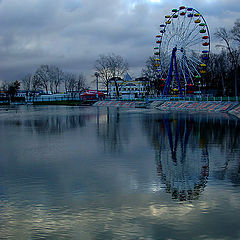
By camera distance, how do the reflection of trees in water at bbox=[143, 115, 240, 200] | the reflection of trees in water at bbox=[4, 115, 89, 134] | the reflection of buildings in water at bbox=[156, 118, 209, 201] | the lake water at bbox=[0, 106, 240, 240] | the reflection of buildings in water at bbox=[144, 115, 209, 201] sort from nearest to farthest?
the lake water at bbox=[0, 106, 240, 240]
the reflection of buildings in water at bbox=[156, 118, 209, 201]
the reflection of buildings in water at bbox=[144, 115, 209, 201]
the reflection of trees in water at bbox=[143, 115, 240, 200]
the reflection of trees in water at bbox=[4, 115, 89, 134]

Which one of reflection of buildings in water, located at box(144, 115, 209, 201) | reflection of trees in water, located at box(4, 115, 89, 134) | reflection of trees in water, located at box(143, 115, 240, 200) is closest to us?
reflection of buildings in water, located at box(144, 115, 209, 201)

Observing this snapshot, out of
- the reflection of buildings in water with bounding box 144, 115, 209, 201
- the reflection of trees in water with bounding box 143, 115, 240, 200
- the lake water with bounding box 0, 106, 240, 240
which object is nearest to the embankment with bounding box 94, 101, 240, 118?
the reflection of trees in water with bounding box 143, 115, 240, 200

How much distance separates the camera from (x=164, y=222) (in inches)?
240

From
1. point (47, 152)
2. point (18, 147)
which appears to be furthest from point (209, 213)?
A: point (18, 147)

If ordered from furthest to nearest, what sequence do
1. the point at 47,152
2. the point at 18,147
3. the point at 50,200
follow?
the point at 18,147, the point at 47,152, the point at 50,200

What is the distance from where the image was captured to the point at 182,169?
1024 centimetres

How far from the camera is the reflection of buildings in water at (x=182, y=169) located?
8023 mm

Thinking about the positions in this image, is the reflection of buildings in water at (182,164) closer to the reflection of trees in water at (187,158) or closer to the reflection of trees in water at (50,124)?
the reflection of trees in water at (187,158)

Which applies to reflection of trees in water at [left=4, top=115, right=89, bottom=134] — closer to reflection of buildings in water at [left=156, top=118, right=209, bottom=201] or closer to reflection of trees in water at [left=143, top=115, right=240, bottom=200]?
reflection of trees in water at [left=143, top=115, right=240, bottom=200]

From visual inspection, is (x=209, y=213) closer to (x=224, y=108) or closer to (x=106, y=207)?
(x=106, y=207)

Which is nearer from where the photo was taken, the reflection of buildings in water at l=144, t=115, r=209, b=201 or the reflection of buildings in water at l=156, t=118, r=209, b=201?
the reflection of buildings in water at l=156, t=118, r=209, b=201

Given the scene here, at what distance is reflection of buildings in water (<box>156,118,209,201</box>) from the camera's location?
8023 millimetres

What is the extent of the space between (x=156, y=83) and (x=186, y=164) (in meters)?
91.1

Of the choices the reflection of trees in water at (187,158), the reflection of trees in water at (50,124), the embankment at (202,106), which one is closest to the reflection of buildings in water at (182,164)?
the reflection of trees in water at (187,158)
